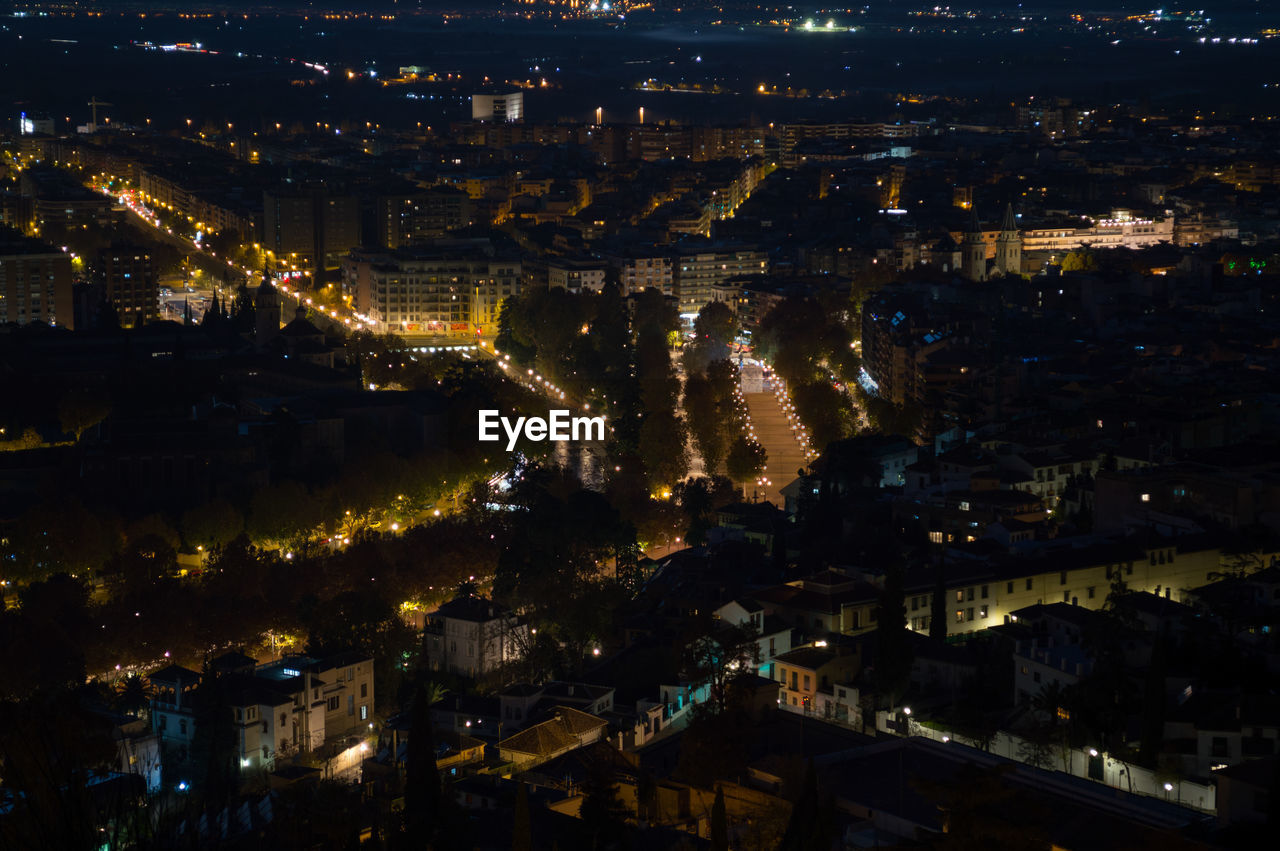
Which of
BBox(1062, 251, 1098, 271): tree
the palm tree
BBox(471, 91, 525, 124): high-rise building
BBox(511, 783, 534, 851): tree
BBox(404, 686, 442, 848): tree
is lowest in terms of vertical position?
the palm tree

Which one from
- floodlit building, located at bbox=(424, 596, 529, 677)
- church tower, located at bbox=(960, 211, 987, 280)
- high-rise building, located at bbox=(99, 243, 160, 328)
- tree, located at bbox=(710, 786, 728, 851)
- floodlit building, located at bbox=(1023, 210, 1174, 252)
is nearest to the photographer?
tree, located at bbox=(710, 786, 728, 851)

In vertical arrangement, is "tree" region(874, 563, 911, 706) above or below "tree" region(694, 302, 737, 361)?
above

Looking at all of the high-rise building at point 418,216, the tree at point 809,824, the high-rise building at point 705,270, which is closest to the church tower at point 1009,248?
the high-rise building at point 705,270

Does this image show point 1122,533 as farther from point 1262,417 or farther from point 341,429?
point 341,429

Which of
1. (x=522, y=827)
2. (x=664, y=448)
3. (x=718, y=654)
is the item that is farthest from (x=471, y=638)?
(x=664, y=448)

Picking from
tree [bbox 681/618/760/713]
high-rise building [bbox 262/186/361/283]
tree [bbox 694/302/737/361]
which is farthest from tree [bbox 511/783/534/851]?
high-rise building [bbox 262/186/361/283]

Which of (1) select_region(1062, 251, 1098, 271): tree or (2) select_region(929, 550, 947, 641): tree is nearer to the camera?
(2) select_region(929, 550, 947, 641): tree

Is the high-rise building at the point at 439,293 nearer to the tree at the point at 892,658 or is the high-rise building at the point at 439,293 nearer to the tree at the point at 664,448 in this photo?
the tree at the point at 664,448

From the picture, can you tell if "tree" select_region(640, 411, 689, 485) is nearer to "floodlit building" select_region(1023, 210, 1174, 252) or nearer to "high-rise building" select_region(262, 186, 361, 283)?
"floodlit building" select_region(1023, 210, 1174, 252)
